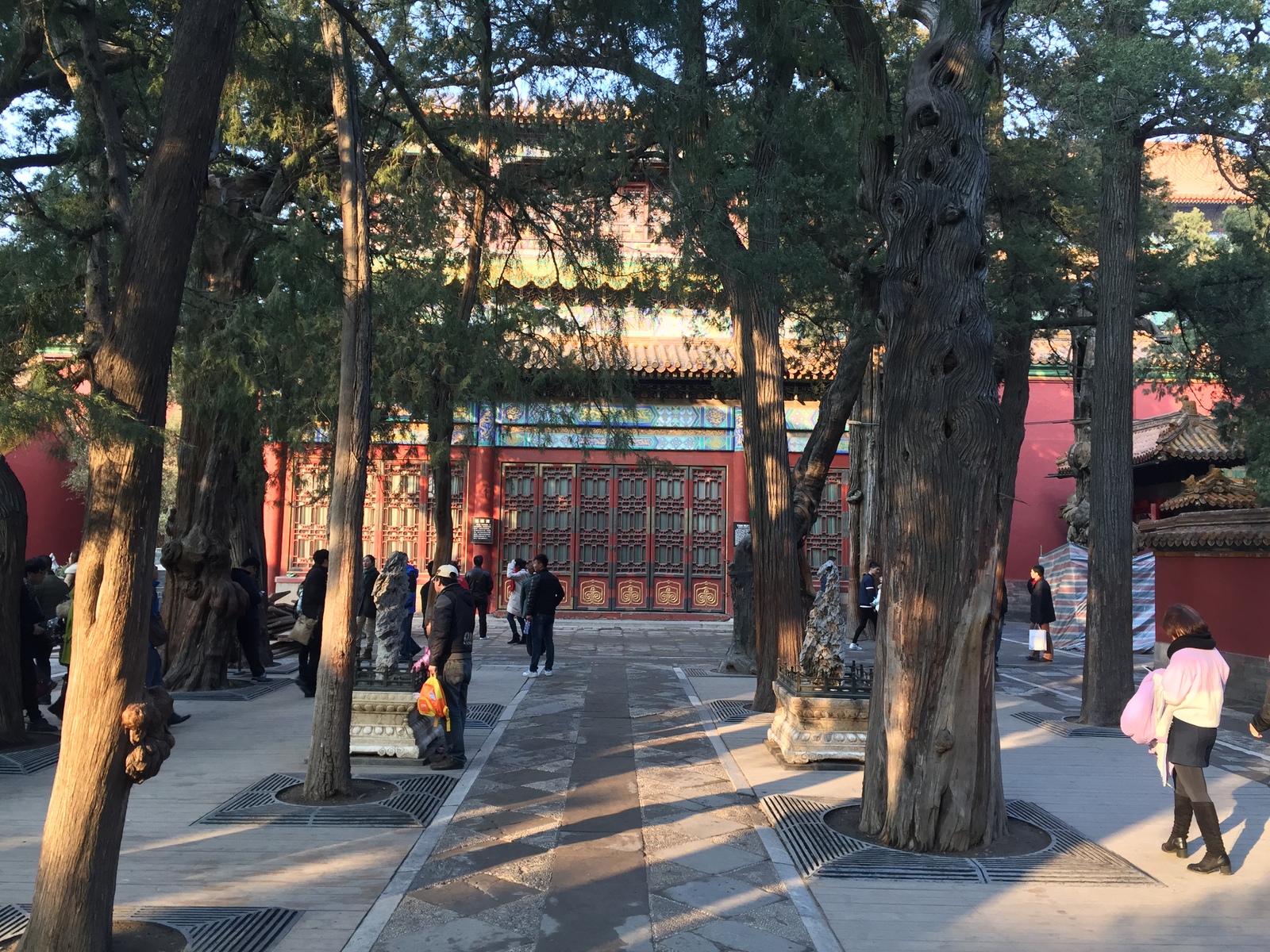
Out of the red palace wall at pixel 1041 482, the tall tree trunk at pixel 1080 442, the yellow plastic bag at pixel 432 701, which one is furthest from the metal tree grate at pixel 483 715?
the red palace wall at pixel 1041 482

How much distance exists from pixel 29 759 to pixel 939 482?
7500 millimetres

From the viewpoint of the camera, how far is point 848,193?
40.0 feet

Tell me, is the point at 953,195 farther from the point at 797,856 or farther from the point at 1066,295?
the point at 1066,295

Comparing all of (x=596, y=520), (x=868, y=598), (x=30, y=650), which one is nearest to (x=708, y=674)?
(x=868, y=598)

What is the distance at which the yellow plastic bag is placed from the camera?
8.49m

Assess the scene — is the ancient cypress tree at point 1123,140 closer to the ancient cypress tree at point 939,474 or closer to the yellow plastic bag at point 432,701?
the ancient cypress tree at point 939,474

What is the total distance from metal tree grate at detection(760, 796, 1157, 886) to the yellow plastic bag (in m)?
2.84

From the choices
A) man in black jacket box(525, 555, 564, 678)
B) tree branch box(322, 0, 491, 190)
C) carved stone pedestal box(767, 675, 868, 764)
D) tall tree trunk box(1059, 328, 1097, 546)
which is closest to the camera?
tree branch box(322, 0, 491, 190)

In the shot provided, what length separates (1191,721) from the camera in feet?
20.7

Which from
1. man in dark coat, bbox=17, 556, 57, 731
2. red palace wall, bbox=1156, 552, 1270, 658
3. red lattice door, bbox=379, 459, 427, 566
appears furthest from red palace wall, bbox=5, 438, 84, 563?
red palace wall, bbox=1156, 552, 1270, 658

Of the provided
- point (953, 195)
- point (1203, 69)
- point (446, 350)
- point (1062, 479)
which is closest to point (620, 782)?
point (953, 195)

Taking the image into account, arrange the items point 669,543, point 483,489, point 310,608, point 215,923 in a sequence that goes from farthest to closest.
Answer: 1. point 669,543
2. point 483,489
3. point 310,608
4. point 215,923

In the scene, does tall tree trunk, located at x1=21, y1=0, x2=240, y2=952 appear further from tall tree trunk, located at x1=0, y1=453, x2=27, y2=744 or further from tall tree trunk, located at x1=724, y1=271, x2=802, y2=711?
tall tree trunk, located at x1=724, y1=271, x2=802, y2=711

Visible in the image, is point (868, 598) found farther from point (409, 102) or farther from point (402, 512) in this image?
point (409, 102)
